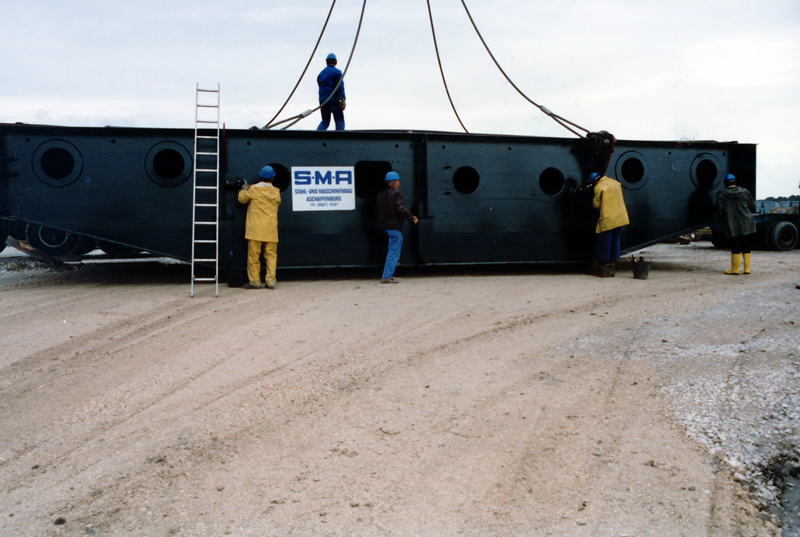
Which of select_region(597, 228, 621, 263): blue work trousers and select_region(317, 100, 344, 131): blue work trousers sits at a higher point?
select_region(317, 100, 344, 131): blue work trousers

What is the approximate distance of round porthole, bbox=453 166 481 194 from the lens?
33.9 feet

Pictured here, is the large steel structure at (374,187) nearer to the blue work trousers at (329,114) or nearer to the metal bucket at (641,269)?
the blue work trousers at (329,114)

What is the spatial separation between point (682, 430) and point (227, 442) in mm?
2618

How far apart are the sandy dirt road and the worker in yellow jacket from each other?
285cm

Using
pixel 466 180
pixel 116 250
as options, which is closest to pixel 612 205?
pixel 466 180

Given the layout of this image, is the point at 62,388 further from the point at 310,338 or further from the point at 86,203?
the point at 86,203

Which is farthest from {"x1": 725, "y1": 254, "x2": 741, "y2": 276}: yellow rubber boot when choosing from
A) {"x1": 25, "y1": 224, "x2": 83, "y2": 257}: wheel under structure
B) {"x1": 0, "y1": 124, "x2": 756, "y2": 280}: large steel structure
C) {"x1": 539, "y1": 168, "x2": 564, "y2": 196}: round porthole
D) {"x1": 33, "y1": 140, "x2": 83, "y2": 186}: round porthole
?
{"x1": 25, "y1": 224, "x2": 83, "y2": 257}: wheel under structure

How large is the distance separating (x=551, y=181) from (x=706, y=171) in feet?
10.5

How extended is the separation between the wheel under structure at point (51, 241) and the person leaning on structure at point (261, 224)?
19.6 feet

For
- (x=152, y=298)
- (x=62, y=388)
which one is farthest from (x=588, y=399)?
(x=152, y=298)

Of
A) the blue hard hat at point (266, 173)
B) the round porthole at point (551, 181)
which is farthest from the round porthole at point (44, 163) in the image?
the round porthole at point (551, 181)

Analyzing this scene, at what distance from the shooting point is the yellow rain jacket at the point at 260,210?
28.5 ft

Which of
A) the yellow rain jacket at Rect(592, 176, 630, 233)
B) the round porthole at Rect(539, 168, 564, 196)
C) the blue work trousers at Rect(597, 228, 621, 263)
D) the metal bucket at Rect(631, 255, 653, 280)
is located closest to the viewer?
the metal bucket at Rect(631, 255, 653, 280)

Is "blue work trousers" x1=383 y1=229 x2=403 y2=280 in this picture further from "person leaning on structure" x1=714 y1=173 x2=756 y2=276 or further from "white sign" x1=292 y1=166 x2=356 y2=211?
"person leaning on structure" x1=714 y1=173 x2=756 y2=276
